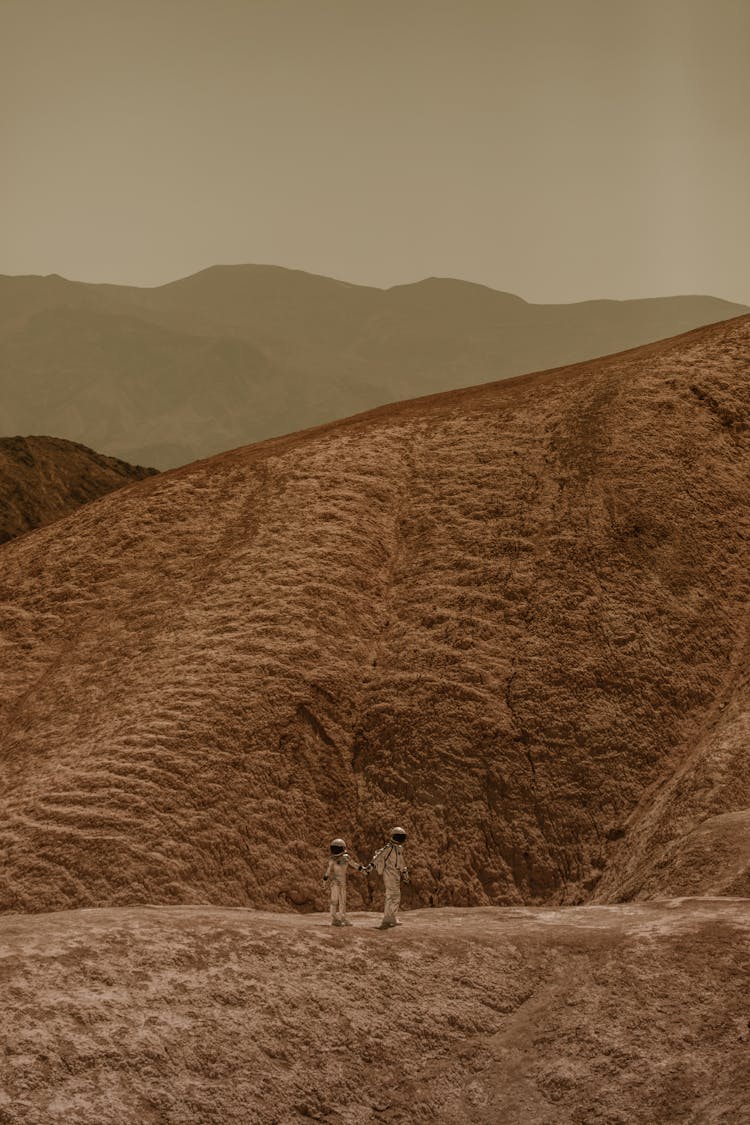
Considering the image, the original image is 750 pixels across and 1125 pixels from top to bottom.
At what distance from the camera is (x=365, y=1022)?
12719 mm

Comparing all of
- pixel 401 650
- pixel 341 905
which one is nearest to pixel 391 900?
pixel 341 905

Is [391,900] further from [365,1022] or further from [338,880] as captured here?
[365,1022]

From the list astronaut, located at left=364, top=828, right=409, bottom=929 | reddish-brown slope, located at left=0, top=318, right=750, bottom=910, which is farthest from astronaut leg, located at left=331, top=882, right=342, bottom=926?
reddish-brown slope, located at left=0, top=318, right=750, bottom=910

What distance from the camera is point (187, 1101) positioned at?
11.5 meters

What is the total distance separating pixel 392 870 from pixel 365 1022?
2280 mm

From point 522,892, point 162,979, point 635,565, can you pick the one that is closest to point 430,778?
point 522,892

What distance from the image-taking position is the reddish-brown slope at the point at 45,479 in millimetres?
52719

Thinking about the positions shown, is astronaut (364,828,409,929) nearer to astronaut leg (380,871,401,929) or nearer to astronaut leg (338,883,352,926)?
astronaut leg (380,871,401,929)

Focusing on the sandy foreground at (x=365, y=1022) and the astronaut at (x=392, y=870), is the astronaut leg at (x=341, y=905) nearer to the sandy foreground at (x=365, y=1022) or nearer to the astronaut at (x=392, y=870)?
the sandy foreground at (x=365, y=1022)

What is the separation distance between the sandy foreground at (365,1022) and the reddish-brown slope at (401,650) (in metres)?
5.61

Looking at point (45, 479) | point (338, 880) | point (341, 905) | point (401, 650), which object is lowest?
point (341, 905)

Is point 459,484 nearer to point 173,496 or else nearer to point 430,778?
point 173,496

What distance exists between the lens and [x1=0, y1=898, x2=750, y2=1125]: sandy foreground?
11.6 meters

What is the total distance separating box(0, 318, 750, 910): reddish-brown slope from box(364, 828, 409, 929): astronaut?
17.9 feet
